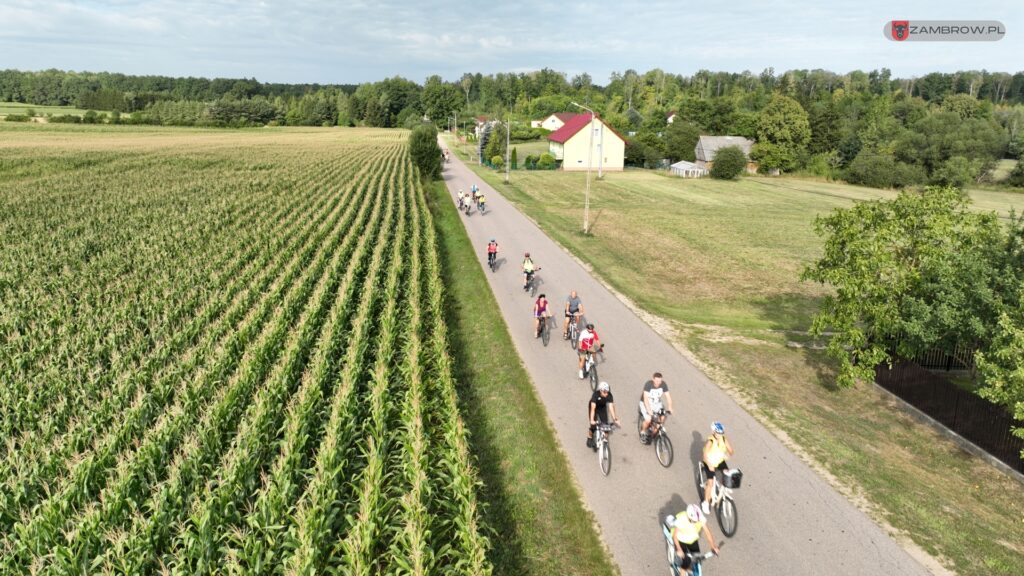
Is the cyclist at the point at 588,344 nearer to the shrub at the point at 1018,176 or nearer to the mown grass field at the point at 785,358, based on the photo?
the mown grass field at the point at 785,358

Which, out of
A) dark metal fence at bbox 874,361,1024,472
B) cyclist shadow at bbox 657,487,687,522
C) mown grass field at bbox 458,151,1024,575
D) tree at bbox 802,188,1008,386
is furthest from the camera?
tree at bbox 802,188,1008,386

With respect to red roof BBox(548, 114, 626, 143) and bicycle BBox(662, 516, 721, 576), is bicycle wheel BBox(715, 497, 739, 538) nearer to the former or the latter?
bicycle BBox(662, 516, 721, 576)

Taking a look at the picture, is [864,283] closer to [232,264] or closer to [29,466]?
A: [29,466]

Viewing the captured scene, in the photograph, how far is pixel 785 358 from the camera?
16344 millimetres

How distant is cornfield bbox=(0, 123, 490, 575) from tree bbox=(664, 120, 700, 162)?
5966 cm

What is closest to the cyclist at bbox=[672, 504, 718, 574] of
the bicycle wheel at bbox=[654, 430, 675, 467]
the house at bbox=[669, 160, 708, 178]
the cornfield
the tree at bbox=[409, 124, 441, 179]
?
the cornfield

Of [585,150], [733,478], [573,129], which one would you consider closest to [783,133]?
[585,150]

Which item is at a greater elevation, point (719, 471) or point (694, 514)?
point (694, 514)

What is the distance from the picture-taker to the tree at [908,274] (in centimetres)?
1275

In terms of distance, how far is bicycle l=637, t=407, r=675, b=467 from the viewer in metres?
10.7

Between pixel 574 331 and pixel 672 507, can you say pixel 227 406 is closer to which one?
pixel 672 507

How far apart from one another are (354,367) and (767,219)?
37.7 meters

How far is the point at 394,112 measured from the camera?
168875 mm

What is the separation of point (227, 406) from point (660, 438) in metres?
8.18
